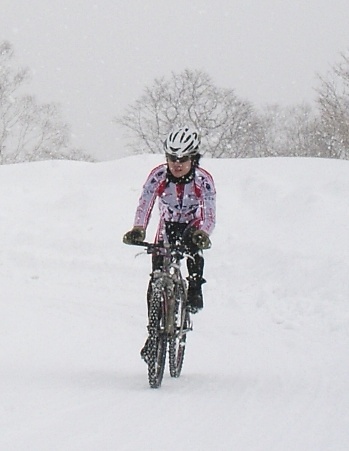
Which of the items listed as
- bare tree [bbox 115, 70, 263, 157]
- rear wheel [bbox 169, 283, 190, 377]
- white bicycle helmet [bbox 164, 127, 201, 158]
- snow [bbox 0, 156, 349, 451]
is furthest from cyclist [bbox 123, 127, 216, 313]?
bare tree [bbox 115, 70, 263, 157]

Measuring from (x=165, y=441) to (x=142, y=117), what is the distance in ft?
143

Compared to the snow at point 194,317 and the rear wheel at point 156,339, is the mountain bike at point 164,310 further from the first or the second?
the snow at point 194,317

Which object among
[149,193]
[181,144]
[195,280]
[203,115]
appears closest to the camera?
[181,144]

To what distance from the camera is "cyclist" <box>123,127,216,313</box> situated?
20.1 ft

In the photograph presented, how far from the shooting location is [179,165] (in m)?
6.18

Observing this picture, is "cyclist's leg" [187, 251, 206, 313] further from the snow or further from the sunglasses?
the sunglasses

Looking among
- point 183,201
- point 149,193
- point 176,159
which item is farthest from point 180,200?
point 176,159

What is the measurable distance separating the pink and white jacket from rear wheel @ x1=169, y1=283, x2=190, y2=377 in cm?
55

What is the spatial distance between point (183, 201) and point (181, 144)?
0.55m

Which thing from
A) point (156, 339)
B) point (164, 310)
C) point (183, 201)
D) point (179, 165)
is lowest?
point (156, 339)

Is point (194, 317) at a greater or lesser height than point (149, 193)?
lesser

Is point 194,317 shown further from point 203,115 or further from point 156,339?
point 203,115

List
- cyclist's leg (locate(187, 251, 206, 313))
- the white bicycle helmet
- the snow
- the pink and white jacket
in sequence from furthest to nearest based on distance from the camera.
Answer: cyclist's leg (locate(187, 251, 206, 313))
the pink and white jacket
the white bicycle helmet
the snow

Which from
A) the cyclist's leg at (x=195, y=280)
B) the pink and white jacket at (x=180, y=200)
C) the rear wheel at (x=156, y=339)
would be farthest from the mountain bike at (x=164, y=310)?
the pink and white jacket at (x=180, y=200)
